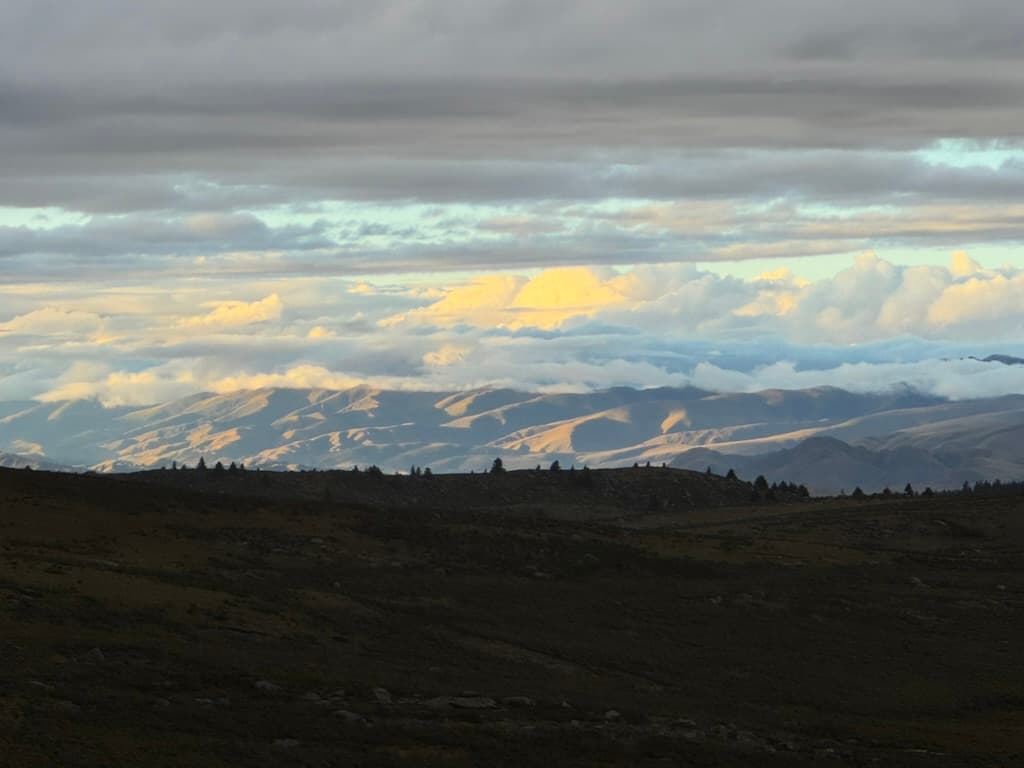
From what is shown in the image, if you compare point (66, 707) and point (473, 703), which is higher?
point (66, 707)

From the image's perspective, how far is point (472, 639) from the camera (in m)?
76.3

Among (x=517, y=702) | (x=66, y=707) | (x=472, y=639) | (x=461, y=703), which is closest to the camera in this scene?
(x=66, y=707)

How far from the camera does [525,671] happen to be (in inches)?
2746

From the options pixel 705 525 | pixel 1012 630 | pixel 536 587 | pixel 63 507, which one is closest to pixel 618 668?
pixel 536 587

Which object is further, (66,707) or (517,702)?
(517,702)

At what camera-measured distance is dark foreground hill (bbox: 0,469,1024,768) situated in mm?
51625

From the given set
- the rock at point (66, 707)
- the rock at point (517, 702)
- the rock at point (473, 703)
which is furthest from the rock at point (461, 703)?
the rock at point (66, 707)

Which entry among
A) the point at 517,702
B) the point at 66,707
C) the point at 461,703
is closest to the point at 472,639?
the point at 517,702

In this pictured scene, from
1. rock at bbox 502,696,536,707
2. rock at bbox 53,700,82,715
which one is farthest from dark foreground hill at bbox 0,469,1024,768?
rock at bbox 502,696,536,707

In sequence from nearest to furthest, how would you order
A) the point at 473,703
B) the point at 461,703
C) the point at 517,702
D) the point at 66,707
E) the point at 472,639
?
the point at 66,707
the point at 461,703
the point at 473,703
the point at 517,702
the point at 472,639

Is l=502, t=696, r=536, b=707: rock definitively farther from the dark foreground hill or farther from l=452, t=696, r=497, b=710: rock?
the dark foreground hill

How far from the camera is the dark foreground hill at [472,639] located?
51625mm

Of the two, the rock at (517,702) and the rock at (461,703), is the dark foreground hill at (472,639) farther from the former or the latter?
the rock at (517,702)

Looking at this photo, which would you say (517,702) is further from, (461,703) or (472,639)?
(472,639)
